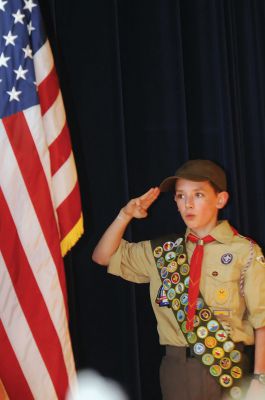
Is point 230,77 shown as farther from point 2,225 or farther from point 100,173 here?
point 2,225

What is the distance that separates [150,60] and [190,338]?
132 cm

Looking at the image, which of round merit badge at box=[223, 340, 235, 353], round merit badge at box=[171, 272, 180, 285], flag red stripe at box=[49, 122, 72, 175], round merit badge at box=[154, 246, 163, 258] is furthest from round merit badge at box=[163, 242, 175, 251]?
flag red stripe at box=[49, 122, 72, 175]

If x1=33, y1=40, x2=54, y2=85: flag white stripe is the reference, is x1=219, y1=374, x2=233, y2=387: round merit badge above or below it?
below

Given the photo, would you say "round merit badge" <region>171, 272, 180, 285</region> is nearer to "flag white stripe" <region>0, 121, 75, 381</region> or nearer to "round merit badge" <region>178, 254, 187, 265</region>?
"round merit badge" <region>178, 254, 187, 265</region>

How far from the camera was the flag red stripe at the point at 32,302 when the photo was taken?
6.42ft

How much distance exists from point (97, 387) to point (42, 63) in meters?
1.46

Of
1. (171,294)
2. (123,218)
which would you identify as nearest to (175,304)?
(171,294)

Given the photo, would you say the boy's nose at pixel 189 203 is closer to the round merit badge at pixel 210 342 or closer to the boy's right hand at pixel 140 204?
the boy's right hand at pixel 140 204

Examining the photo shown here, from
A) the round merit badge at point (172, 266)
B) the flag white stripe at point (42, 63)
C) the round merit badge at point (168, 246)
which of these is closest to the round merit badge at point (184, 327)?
the round merit badge at point (172, 266)

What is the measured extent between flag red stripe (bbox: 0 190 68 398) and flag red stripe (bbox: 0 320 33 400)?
0.09m

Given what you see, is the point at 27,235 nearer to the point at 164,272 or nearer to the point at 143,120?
the point at 164,272

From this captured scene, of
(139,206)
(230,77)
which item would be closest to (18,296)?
(139,206)

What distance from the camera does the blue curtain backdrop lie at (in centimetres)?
257

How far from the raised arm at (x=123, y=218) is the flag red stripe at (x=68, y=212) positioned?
0.69 feet
